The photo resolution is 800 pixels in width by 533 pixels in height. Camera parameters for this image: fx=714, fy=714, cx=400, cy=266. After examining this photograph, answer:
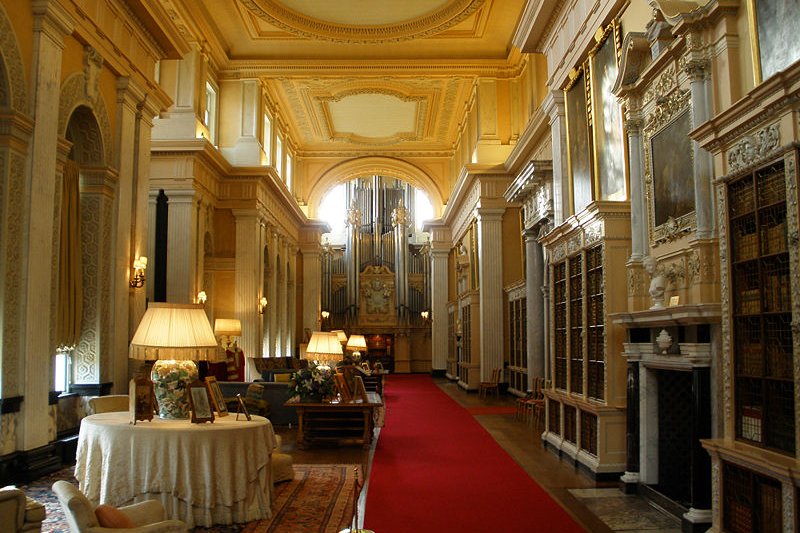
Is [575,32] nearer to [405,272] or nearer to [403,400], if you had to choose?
[403,400]

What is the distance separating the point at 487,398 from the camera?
634 inches

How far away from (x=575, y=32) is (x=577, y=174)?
66.5 inches

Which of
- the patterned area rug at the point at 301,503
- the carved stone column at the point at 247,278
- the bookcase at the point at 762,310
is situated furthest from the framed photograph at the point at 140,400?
the carved stone column at the point at 247,278

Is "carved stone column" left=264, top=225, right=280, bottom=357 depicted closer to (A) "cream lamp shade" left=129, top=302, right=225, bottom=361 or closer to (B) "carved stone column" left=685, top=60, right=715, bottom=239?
(A) "cream lamp shade" left=129, top=302, right=225, bottom=361

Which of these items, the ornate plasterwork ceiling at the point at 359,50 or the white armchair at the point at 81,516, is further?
the ornate plasterwork ceiling at the point at 359,50

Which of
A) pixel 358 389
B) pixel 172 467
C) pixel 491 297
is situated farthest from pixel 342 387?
pixel 491 297

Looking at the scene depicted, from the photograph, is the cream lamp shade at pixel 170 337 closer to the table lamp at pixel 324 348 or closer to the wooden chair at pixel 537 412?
the table lamp at pixel 324 348

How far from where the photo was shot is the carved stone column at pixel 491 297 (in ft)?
54.3

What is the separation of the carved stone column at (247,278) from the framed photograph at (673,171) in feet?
38.0

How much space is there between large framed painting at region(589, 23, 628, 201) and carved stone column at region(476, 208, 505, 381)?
29.0 ft

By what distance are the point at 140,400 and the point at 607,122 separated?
5.32 meters

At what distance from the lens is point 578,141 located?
8.52 metres

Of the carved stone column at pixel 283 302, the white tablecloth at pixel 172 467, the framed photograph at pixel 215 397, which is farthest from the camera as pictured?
the carved stone column at pixel 283 302

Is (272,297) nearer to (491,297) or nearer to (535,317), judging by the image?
(491,297)
